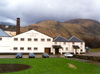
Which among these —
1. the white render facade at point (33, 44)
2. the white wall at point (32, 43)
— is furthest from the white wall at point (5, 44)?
the white wall at point (32, 43)

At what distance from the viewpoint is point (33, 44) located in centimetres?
4988

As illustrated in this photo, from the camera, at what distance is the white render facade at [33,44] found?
48125mm

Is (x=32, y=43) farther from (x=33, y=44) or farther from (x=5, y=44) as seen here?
(x=5, y=44)

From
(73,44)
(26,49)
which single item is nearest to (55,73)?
(26,49)

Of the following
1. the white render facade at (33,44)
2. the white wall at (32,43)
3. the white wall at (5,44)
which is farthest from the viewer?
the white wall at (32,43)

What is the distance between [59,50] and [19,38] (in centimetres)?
1568

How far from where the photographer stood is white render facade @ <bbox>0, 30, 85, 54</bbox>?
4812cm

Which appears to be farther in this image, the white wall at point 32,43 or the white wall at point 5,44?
the white wall at point 32,43

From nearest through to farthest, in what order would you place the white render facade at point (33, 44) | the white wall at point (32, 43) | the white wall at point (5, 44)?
the white wall at point (5, 44), the white render facade at point (33, 44), the white wall at point (32, 43)

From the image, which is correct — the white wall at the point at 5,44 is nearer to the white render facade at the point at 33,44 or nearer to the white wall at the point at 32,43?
the white render facade at the point at 33,44

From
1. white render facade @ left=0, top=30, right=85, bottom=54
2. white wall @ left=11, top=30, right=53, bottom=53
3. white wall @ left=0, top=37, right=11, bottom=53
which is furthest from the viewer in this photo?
white wall @ left=11, top=30, right=53, bottom=53

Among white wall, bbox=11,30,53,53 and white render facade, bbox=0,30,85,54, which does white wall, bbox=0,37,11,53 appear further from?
white wall, bbox=11,30,53,53

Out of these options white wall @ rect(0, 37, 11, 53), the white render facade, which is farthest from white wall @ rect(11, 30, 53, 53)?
white wall @ rect(0, 37, 11, 53)

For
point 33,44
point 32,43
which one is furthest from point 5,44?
point 33,44
